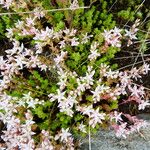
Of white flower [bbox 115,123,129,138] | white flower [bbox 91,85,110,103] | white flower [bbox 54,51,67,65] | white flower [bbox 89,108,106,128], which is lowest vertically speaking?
white flower [bbox 115,123,129,138]

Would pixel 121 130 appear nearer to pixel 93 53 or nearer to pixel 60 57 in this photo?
pixel 93 53

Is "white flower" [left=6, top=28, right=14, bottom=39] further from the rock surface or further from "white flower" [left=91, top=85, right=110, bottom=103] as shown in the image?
the rock surface

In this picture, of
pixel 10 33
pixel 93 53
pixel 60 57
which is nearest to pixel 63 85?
pixel 60 57

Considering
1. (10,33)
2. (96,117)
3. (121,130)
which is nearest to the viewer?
(96,117)

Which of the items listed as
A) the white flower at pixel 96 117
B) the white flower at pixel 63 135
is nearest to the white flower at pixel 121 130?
the white flower at pixel 96 117

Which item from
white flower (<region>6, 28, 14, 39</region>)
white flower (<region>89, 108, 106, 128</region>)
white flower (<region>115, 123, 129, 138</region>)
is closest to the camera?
white flower (<region>89, 108, 106, 128</region>)

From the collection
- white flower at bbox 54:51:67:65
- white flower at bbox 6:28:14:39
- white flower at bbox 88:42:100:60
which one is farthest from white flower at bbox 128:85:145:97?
white flower at bbox 6:28:14:39
